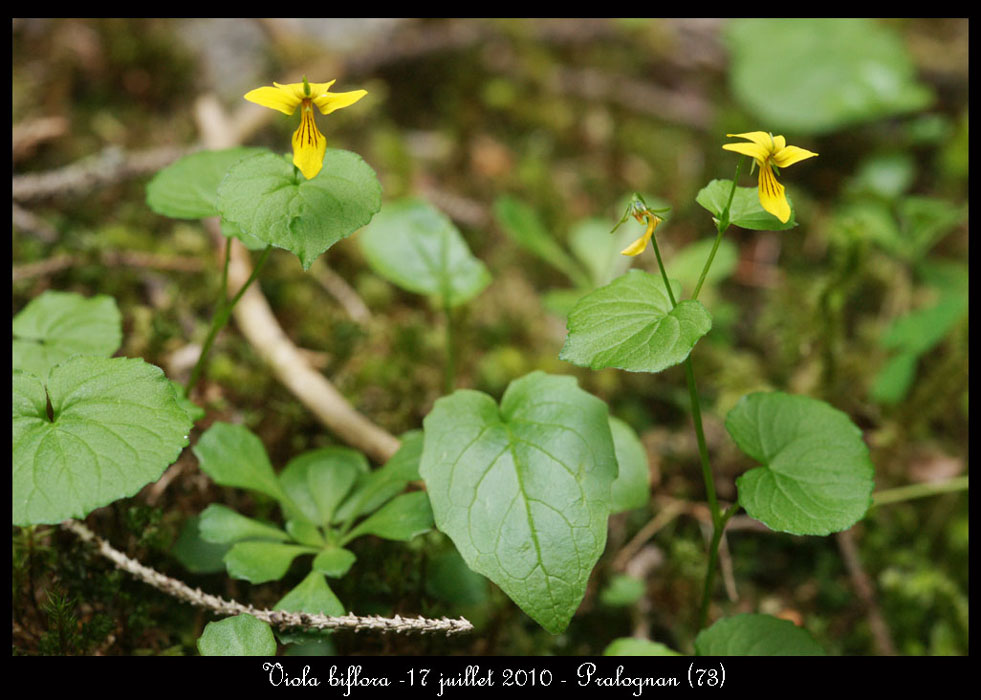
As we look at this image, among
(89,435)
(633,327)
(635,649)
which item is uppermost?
(633,327)

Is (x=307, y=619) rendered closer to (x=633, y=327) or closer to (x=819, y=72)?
(x=633, y=327)

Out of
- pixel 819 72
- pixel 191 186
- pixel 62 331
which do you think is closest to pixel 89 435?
pixel 62 331

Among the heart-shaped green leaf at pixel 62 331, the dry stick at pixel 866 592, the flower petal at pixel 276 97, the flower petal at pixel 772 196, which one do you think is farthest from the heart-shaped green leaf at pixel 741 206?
the heart-shaped green leaf at pixel 62 331

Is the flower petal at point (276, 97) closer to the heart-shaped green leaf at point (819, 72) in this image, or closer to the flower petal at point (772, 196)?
the flower petal at point (772, 196)

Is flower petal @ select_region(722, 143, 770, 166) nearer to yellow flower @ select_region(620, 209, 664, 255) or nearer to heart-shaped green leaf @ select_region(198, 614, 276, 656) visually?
yellow flower @ select_region(620, 209, 664, 255)
